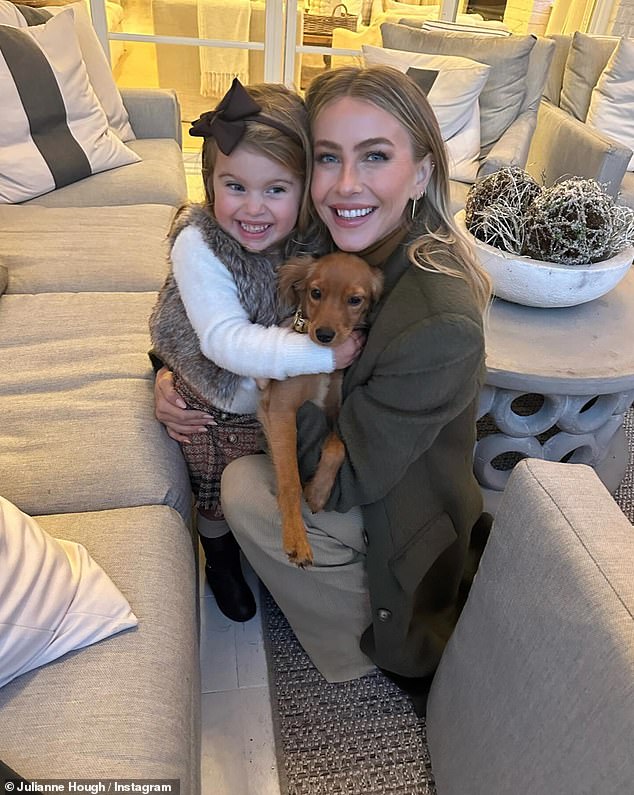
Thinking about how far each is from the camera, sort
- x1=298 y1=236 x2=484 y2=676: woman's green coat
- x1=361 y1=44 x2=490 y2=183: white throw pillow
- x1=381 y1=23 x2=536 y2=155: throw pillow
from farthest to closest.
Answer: x1=381 y1=23 x2=536 y2=155: throw pillow → x1=361 y1=44 x2=490 y2=183: white throw pillow → x1=298 y1=236 x2=484 y2=676: woman's green coat

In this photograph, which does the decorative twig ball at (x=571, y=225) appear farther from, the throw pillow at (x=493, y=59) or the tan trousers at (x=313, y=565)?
the throw pillow at (x=493, y=59)

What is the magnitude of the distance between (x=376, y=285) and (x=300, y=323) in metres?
Answer: 0.16

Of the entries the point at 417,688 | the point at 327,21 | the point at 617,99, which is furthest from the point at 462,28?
the point at 417,688

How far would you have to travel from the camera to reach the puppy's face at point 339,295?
3.42ft

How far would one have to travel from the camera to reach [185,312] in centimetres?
124

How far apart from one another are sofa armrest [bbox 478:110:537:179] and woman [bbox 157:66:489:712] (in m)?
1.55

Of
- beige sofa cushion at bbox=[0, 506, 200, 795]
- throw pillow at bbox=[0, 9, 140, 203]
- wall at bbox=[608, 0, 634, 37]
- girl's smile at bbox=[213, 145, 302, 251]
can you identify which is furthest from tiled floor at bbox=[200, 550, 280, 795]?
wall at bbox=[608, 0, 634, 37]

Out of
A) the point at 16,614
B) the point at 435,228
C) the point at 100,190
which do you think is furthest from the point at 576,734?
the point at 100,190

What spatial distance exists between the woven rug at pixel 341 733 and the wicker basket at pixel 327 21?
390 cm

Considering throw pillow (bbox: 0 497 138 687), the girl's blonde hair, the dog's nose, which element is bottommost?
throw pillow (bbox: 0 497 138 687)

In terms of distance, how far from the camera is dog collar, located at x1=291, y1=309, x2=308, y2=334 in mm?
1124

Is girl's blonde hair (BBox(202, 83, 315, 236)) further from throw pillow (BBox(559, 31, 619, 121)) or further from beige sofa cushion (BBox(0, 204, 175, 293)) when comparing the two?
throw pillow (BBox(559, 31, 619, 121))

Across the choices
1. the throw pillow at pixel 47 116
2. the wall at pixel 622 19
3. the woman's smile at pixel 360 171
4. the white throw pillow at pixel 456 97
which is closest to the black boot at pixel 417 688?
the woman's smile at pixel 360 171

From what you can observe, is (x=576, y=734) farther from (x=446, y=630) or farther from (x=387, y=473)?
(x=446, y=630)
